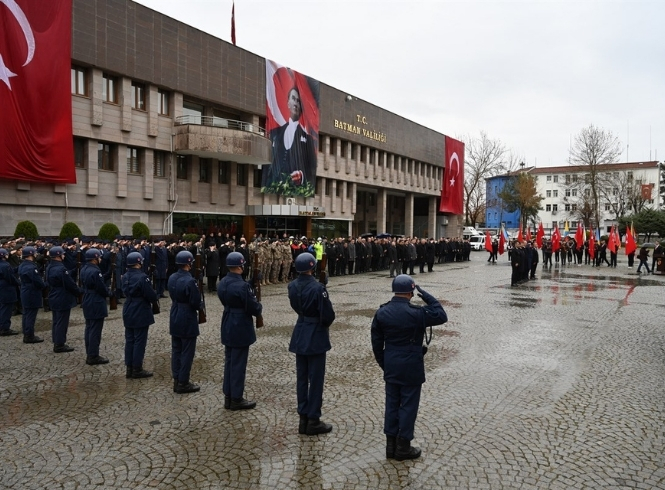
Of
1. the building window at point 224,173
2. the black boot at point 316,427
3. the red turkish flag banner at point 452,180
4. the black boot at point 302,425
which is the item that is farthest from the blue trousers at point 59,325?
the red turkish flag banner at point 452,180

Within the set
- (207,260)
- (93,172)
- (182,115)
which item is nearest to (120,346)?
(207,260)

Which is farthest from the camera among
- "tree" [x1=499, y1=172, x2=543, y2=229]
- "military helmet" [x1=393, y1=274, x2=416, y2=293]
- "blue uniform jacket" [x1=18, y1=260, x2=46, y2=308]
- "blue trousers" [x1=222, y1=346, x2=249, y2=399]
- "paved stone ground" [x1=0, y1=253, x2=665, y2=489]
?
"tree" [x1=499, y1=172, x2=543, y2=229]

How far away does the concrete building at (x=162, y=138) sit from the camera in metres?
24.1

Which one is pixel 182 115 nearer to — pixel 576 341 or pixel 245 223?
pixel 245 223

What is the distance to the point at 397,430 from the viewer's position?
16.9 feet

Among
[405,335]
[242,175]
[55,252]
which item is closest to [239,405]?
[405,335]

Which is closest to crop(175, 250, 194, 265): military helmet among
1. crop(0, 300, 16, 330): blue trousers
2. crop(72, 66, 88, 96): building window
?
crop(0, 300, 16, 330): blue trousers

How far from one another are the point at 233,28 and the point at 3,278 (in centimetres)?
2696

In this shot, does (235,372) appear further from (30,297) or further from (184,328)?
(30,297)

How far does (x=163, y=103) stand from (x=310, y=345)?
2569cm

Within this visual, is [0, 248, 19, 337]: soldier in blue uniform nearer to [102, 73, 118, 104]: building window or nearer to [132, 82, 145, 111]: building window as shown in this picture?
[102, 73, 118, 104]: building window

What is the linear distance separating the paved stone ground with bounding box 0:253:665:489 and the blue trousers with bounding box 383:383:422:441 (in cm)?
29

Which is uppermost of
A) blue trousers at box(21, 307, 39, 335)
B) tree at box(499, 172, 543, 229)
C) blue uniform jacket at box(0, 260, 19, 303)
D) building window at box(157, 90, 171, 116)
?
building window at box(157, 90, 171, 116)

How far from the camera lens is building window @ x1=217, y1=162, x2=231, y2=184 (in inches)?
1265
